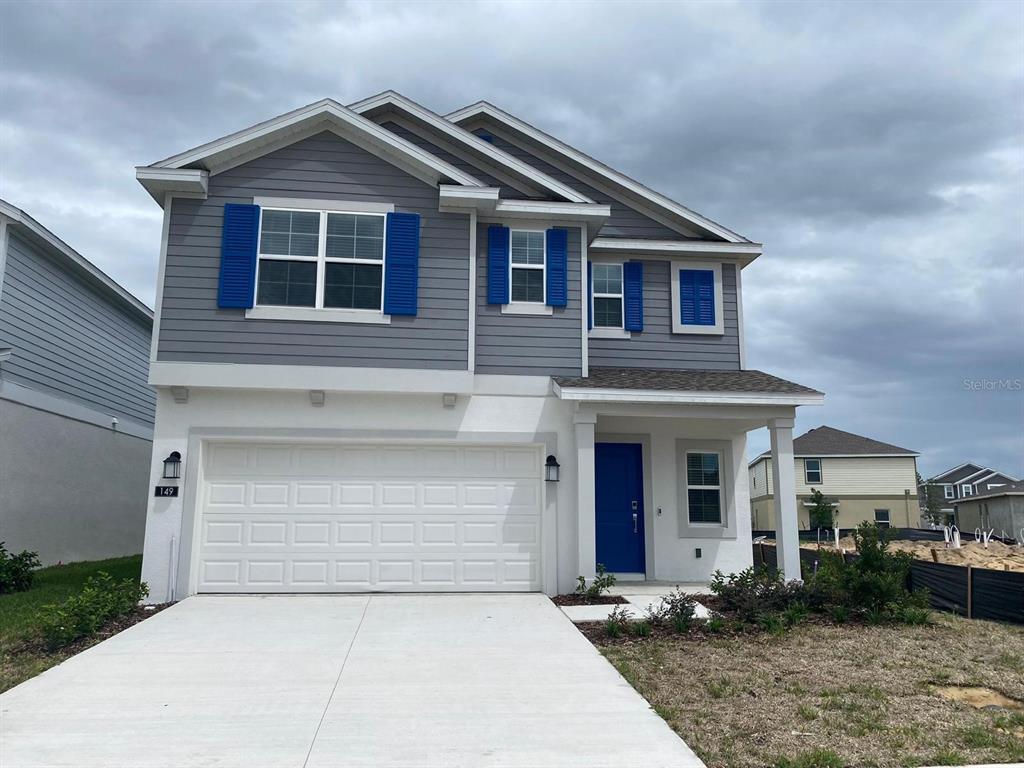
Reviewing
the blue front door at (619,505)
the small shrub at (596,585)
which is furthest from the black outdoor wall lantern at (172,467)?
the blue front door at (619,505)

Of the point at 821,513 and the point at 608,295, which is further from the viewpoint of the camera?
the point at 821,513

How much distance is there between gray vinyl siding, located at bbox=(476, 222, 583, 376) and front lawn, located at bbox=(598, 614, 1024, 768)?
4.15m

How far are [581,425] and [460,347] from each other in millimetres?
2051

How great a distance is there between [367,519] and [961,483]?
56.3 metres

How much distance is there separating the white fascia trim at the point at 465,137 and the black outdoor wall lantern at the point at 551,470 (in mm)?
3923

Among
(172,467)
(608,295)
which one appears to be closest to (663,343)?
(608,295)

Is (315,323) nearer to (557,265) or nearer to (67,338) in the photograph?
(557,265)

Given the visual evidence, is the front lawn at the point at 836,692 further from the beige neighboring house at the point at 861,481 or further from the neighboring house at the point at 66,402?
the beige neighboring house at the point at 861,481

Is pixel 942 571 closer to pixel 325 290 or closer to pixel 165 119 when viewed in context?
pixel 325 290

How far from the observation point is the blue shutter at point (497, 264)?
1129 centimetres

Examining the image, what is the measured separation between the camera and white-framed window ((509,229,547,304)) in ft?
37.5

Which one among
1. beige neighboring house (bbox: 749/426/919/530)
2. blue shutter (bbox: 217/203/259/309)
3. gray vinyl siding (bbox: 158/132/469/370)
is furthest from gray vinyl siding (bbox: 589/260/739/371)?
beige neighboring house (bbox: 749/426/919/530)

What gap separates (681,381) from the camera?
37.6 feet

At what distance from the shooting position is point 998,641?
821cm
